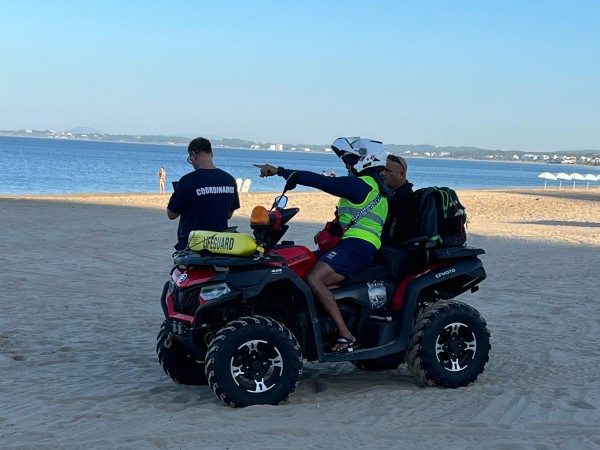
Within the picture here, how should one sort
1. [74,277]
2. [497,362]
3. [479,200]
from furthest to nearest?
[479,200], [74,277], [497,362]

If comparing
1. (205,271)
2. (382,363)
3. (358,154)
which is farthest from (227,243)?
(382,363)

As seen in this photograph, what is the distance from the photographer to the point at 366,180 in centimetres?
658

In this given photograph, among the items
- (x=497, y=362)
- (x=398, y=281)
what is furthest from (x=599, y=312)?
(x=398, y=281)

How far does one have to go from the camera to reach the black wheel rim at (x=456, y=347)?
686cm

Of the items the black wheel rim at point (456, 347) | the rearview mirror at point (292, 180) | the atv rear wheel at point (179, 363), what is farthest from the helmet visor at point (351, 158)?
the atv rear wheel at point (179, 363)

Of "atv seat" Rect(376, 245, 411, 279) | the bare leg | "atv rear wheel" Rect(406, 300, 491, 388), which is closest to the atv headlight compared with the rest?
the bare leg

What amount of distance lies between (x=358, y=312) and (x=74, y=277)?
693cm

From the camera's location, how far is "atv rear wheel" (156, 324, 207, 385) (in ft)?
22.6

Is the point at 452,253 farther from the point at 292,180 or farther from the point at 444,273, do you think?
the point at 292,180

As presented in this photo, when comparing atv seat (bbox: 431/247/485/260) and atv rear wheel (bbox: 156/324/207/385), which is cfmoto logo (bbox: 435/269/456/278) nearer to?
atv seat (bbox: 431/247/485/260)

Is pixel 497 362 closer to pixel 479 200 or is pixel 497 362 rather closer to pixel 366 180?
pixel 366 180

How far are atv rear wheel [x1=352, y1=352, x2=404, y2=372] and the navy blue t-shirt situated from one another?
1726 mm

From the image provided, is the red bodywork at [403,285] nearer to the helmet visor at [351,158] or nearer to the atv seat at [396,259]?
the atv seat at [396,259]

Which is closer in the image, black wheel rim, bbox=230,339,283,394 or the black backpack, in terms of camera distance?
black wheel rim, bbox=230,339,283,394
